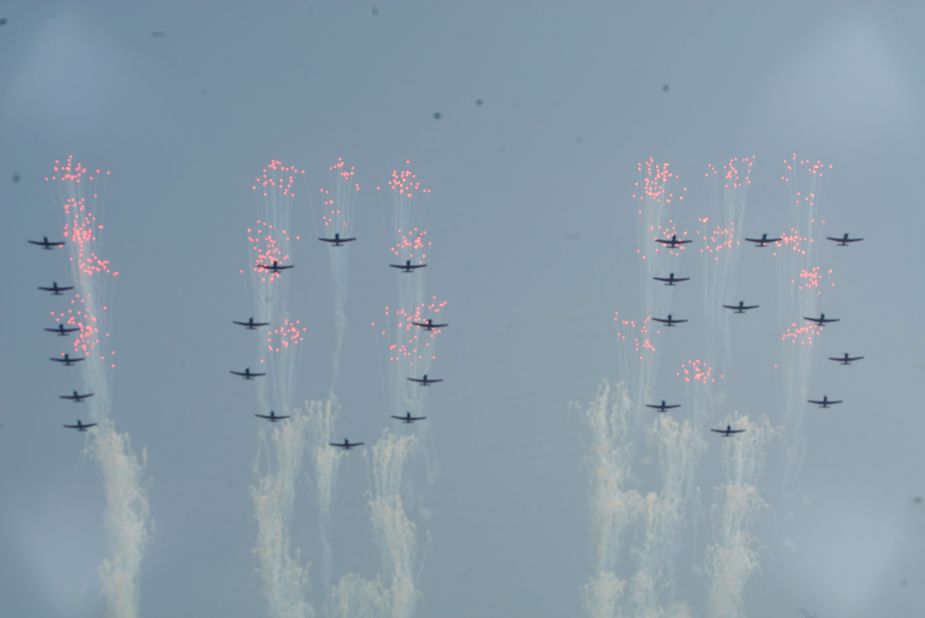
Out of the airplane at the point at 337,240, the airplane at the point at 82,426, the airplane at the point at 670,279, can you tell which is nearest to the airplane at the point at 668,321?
the airplane at the point at 670,279

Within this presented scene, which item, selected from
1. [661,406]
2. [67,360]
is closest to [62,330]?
[67,360]

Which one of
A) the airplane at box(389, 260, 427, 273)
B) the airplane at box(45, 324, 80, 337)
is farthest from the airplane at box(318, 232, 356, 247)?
the airplane at box(45, 324, 80, 337)

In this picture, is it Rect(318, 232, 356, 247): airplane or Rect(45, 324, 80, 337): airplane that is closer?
Rect(318, 232, 356, 247): airplane

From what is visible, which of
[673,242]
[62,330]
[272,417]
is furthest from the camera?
[62,330]

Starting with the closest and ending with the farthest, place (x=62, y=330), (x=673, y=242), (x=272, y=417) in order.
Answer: (x=673, y=242), (x=272, y=417), (x=62, y=330)

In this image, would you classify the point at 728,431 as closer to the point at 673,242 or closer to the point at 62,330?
the point at 673,242

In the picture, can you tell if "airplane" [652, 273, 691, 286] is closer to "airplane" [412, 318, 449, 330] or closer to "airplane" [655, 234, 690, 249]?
"airplane" [655, 234, 690, 249]

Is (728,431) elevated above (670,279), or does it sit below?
below

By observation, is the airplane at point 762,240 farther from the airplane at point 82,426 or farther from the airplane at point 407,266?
the airplane at point 82,426

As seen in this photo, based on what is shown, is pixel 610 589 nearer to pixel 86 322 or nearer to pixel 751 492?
pixel 751 492

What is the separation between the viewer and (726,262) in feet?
277

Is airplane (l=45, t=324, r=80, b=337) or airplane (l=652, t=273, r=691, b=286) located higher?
airplane (l=652, t=273, r=691, b=286)

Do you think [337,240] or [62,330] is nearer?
[337,240]

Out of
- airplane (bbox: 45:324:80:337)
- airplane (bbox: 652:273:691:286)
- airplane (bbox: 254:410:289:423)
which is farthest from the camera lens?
airplane (bbox: 45:324:80:337)
